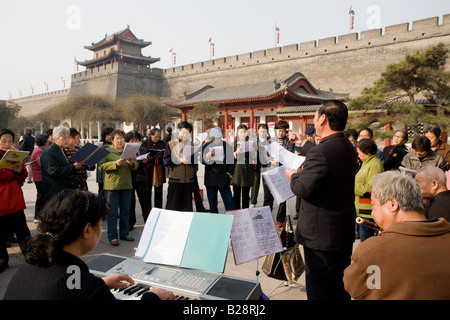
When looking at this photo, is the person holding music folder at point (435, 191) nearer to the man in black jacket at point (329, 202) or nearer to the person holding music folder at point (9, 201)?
the man in black jacket at point (329, 202)

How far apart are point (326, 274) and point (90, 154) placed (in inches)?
116

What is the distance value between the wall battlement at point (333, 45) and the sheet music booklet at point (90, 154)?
2381cm

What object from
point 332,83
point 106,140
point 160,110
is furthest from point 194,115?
point 106,140

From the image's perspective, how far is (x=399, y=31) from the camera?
71.3 ft

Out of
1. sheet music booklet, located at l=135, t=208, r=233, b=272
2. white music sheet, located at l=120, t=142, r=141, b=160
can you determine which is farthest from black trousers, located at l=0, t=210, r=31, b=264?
sheet music booklet, located at l=135, t=208, r=233, b=272

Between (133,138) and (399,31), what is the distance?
2336 cm

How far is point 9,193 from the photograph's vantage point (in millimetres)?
3256

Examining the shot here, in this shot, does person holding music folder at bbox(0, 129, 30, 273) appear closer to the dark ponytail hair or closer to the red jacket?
the red jacket

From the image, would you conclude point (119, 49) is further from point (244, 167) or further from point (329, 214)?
point (329, 214)

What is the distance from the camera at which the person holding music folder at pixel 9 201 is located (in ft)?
10.6

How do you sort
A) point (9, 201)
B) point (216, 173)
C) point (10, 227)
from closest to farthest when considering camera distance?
point (9, 201)
point (10, 227)
point (216, 173)

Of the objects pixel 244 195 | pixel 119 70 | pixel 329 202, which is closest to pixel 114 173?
pixel 244 195

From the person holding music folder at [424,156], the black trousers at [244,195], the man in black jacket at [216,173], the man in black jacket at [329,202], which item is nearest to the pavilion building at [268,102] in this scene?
the black trousers at [244,195]

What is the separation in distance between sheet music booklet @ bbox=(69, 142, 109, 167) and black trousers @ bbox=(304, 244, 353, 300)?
2768 millimetres
